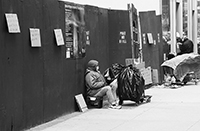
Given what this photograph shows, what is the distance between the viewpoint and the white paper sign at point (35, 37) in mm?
8470

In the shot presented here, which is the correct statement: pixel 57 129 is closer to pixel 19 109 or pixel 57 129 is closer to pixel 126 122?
pixel 19 109

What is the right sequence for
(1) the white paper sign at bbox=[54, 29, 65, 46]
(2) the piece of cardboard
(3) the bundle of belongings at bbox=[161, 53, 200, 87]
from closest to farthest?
(1) the white paper sign at bbox=[54, 29, 65, 46]
(2) the piece of cardboard
(3) the bundle of belongings at bbox=[161, 53, 200, 87]

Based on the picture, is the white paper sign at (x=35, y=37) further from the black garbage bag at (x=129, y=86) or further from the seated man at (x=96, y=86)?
the black garbage bag at (x=129, y=86)

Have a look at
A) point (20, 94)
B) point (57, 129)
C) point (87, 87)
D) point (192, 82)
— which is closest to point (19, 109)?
point (20, 94)

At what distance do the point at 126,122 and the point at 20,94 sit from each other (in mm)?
2223

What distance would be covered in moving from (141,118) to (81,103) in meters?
1.60

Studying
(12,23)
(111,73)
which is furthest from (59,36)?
(111,73)

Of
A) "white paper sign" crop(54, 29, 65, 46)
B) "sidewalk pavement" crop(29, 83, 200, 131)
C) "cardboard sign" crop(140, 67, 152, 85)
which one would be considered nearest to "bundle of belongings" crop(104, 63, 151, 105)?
"sidewalk pavement" crop(29, 83, 200, 131)

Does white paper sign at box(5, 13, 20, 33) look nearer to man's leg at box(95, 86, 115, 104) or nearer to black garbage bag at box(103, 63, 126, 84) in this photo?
man's leg at box(95, 86, 115, 104)

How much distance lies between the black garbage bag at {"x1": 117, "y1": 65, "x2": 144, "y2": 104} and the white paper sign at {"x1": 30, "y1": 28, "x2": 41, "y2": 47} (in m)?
3.08

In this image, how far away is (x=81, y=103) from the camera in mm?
10602

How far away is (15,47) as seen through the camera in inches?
310

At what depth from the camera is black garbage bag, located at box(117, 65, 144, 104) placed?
36.7 ft

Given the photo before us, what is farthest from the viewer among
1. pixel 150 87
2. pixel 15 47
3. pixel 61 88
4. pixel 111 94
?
pixel 150 87
